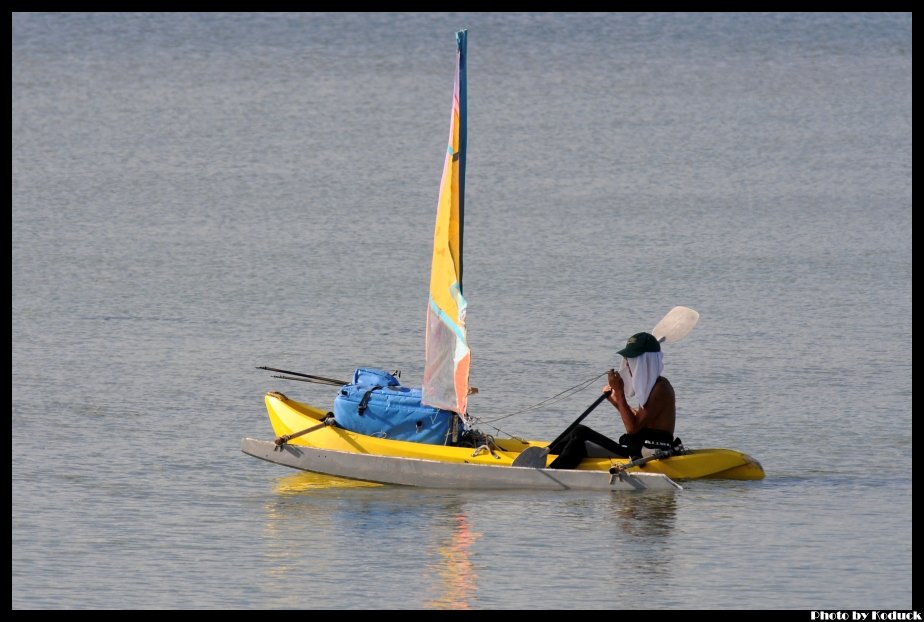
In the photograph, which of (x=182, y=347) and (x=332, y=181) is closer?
(x=182, y=347)

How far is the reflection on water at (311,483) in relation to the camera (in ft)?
57.2

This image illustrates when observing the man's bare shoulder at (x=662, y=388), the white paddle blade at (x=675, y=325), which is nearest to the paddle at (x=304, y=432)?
the man's bare shoulder at (x=662, y=388)

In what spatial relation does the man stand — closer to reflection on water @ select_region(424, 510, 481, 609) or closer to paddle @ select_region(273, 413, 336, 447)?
reflection on water @ select_region(424, 510, 481, 609)

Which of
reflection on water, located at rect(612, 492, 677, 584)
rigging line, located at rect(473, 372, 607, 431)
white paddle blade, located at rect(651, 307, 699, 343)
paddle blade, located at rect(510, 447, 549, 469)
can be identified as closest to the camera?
reflection on water, located at rect(612, 492, 677, 584)

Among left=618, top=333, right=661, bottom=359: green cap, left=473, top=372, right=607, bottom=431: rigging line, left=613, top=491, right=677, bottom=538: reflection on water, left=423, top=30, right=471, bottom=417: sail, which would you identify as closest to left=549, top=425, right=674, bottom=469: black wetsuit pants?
left=613, top=491, right=677, bottom=538: reflection on water

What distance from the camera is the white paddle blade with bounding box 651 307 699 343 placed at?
17.9 meters

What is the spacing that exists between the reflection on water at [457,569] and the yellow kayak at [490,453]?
98 centimetres

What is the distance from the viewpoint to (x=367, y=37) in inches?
2068

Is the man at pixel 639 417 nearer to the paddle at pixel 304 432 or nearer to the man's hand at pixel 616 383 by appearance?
the man's hand at pixel 616 383

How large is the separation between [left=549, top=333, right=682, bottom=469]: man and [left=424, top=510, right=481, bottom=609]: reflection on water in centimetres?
127

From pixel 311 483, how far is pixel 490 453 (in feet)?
5.64

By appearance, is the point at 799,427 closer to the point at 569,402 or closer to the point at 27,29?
the point at 569,402
